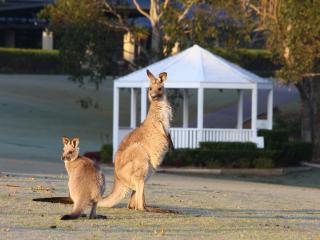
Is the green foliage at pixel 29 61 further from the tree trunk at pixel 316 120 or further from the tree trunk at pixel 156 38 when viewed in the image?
the tree trunk at pixel 316 120

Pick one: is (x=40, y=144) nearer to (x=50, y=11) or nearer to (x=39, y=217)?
(x=50, y=11)

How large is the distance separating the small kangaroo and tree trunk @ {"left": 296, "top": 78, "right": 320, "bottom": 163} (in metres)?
23.2

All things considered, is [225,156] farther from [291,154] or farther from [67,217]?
[67,217]

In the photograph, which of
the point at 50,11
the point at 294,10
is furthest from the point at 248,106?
the point at 294,10

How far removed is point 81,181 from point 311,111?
26.0 metres

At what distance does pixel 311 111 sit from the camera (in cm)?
3788

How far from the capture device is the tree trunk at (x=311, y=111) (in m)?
36.2

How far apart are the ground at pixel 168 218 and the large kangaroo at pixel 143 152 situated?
253mm

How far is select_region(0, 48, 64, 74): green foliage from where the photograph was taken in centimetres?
6500

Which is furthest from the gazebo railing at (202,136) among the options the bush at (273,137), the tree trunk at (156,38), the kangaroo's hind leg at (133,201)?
the kangaroo's hind leg at (133,201)

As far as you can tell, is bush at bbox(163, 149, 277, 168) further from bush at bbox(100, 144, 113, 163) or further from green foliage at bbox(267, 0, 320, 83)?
green foliage at bbox(267, 0, 320, 83)

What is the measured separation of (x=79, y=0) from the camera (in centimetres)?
4216

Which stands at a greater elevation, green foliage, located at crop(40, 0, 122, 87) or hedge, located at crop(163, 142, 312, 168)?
green foliage, located at crop(40, 0, 122, 87)

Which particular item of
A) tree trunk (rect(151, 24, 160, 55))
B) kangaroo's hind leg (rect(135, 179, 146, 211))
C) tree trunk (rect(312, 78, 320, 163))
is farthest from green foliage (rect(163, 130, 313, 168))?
kangaroo's hind leg (rect(135, 179, 146, 211))
